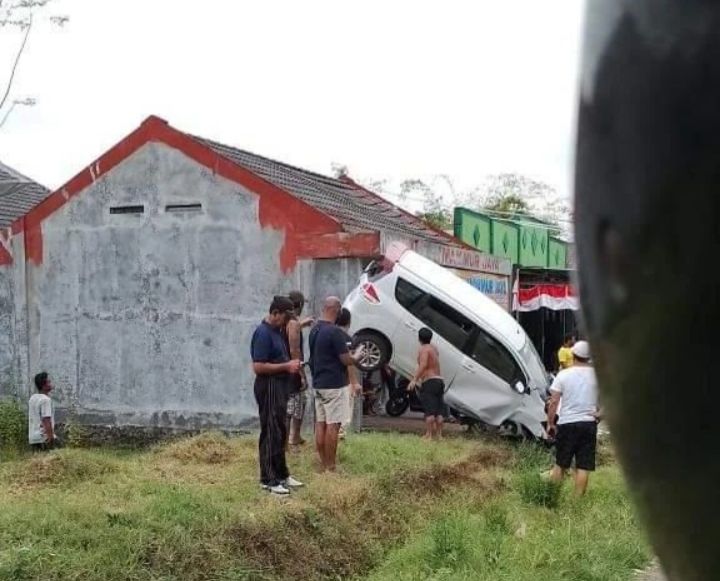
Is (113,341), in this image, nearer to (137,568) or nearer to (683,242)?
(137,568)

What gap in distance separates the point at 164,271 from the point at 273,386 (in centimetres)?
632

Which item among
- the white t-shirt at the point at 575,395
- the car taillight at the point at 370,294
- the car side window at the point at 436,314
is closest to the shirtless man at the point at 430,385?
the car side window at the point at 436,314

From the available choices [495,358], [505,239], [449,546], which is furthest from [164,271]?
[505,239]

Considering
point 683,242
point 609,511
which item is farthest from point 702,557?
point 609,511

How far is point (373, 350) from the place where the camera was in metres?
13.0

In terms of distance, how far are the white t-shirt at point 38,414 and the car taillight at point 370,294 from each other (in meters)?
4.05

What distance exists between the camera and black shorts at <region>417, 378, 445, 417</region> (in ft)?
39.3

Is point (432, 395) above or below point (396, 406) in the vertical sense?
above

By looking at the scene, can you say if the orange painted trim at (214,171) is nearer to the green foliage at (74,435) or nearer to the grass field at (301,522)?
the green foliage at (74,435)

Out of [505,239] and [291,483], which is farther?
[505,239]

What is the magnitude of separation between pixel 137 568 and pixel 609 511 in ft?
12.8

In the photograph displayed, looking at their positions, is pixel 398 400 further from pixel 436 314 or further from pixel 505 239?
pixel 505 239

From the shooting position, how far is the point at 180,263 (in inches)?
547

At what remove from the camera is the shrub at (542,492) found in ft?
28.3
